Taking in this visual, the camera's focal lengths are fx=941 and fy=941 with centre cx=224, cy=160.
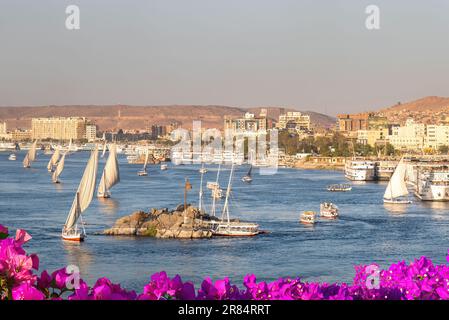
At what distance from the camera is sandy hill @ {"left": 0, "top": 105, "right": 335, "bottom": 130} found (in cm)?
→ 10388

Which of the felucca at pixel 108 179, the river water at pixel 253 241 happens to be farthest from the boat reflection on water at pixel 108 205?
the felucca at pixel 108 179

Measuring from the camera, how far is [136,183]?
2672 centimetres

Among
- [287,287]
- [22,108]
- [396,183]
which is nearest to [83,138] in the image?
[22,108]

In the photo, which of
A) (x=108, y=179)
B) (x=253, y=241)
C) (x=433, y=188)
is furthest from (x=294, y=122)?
(x=253, y=241)

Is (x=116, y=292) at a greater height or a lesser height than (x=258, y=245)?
greater

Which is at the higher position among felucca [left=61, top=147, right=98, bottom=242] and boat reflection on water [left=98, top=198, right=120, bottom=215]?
felucca [left=61, top=147, right=98, bottom=242]

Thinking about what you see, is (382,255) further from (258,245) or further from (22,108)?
(22,108)

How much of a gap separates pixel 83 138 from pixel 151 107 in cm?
3289

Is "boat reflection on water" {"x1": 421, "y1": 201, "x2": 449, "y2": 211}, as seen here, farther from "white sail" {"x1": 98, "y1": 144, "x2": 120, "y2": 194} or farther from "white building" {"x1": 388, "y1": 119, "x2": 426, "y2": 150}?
"white building" {"x1": 388, "y1": 119, "x2": 426, "y2": 150}

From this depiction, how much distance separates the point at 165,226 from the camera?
12.9 metres

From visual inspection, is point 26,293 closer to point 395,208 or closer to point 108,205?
point 395,208

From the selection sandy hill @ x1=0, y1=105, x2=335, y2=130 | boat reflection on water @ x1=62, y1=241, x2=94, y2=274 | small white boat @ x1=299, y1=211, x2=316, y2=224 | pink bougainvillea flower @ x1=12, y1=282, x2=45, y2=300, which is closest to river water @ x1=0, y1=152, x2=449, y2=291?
boat reflection on water @ x1=62, y1=241, x2=94, y2=274

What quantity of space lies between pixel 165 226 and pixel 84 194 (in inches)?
76.4

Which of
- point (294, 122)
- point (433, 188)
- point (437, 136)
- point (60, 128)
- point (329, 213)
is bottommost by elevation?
point (329, 213)
